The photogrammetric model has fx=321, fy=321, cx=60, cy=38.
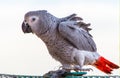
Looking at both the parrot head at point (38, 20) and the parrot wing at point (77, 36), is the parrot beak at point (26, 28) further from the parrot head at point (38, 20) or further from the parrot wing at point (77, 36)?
the parrot wing at point (77, 36)

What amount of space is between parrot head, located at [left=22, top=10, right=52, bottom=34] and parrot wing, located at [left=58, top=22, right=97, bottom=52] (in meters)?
0.08

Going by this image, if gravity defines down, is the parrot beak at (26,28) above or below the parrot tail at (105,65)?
above

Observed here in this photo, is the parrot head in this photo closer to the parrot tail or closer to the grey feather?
the grey feather

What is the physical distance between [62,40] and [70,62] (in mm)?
125

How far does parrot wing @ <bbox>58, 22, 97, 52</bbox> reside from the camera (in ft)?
5.60

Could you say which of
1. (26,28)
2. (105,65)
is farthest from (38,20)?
(105,65)

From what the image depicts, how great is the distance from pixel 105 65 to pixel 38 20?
44 centimetres

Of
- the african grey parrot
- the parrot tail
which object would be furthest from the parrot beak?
the parrot tail

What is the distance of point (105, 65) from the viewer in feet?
5.78

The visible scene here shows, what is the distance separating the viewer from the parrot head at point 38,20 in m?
1.67

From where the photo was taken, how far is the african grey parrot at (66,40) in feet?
5.51

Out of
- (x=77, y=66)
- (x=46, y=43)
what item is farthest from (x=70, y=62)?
(x=46, y=43)

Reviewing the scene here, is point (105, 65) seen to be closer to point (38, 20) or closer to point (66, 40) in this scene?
point (66, 40)

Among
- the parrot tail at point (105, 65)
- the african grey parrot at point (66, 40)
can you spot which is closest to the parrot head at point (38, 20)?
the african grey parrot at point (66, 40)
